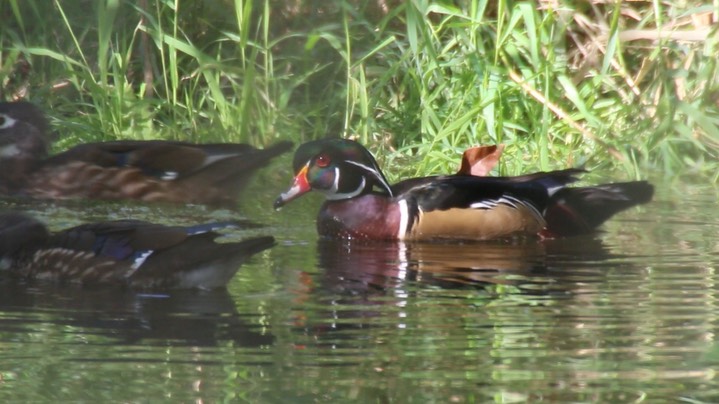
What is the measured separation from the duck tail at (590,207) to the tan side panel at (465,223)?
0.24 m

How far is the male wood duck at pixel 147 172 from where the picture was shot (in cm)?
750

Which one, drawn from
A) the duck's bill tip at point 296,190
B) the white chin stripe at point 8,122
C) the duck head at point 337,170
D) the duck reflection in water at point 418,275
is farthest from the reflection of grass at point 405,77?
the duck reflection in water at point 418,275

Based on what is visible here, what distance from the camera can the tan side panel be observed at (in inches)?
264

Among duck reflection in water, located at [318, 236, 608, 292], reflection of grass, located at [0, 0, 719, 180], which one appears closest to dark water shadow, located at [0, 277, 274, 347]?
duck reflection in water, located at [318, 236, 608, 292]

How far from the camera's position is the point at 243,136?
828 cm

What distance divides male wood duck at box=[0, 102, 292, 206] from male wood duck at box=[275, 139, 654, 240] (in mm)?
454

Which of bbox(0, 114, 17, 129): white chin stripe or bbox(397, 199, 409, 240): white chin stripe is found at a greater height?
bbox(0, 114, 17, 129): white chin stripe

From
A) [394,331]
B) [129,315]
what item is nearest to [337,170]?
[129,315]

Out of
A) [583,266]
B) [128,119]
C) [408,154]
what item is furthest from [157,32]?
[583,266]

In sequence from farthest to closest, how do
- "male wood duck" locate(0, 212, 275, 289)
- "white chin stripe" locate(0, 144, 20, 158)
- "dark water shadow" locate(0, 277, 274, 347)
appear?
"white chin stripe" locate(0, 144, 20, 158), "male wood duck" locate(0, 212, 275, 289), "dark water shadow" locate(0, 277, 274, 347)

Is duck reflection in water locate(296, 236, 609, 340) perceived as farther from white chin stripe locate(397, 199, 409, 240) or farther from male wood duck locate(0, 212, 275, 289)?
male wood duck locate(0, 212, 275, 289)

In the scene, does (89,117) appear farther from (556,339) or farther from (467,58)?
(556,339)

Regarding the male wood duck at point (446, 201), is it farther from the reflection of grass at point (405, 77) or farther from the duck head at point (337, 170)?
the reflection of grass at point (405, 77)

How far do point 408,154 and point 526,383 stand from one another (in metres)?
4.62
